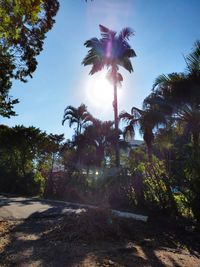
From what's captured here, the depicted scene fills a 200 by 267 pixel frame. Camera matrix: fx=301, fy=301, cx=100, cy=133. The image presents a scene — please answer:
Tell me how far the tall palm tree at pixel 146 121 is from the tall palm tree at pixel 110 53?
281 centimetres

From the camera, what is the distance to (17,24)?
6.41 m

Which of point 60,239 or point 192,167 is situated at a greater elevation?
point 192,167

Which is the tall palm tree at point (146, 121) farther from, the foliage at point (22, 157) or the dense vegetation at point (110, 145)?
the foliage at point (22, 157)

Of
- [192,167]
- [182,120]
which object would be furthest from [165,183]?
[182,120]

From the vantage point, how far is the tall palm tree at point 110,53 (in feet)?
76.8

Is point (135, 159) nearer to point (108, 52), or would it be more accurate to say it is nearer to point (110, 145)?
point (108, 52)

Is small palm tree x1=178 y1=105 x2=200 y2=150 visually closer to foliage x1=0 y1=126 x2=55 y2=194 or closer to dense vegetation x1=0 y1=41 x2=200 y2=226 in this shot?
dense vegetation x1=0 y1=41 x2=200 y2=226

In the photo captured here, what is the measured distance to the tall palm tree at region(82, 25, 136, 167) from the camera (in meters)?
23.4

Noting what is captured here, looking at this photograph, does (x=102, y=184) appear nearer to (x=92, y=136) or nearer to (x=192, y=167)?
(x=192, y=167)

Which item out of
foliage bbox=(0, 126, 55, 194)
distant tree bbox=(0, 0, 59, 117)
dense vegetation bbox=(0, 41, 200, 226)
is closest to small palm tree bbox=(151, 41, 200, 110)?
dense vegetation bbox=(0, 41, 200, 226)

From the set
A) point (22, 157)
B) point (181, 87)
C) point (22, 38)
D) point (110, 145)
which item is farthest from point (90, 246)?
point (110, 145)

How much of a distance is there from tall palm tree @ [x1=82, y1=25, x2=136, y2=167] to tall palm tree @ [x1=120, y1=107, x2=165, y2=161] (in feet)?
9.21

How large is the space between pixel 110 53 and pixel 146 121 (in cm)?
932

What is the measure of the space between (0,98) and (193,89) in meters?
8.71
